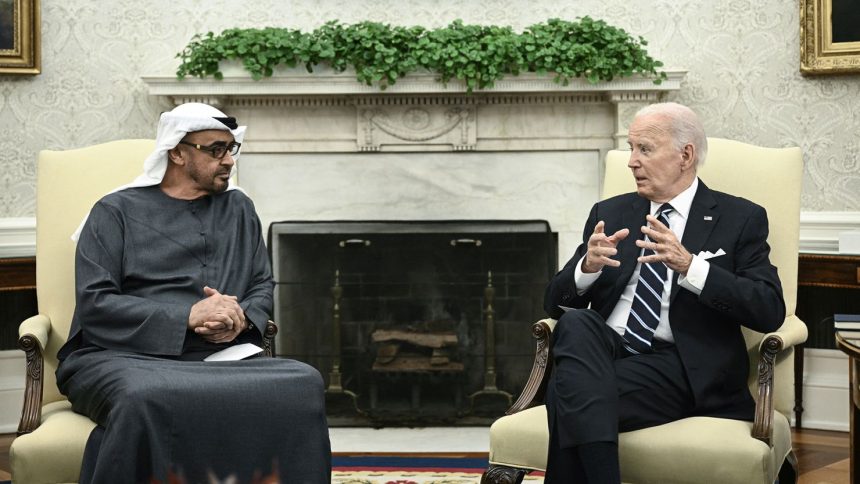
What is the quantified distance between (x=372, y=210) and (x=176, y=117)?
2.27 m

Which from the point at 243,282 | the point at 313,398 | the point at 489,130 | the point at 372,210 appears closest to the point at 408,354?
the point at 372,210

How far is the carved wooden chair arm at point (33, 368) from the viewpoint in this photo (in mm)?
3043

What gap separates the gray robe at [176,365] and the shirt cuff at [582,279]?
0.89 metres

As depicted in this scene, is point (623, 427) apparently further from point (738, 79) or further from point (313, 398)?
point (738, 79)

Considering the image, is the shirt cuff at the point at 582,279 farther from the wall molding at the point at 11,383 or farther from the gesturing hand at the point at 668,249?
the wall molding at the point at 11,383

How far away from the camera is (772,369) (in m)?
2.95

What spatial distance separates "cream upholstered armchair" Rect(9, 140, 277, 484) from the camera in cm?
288

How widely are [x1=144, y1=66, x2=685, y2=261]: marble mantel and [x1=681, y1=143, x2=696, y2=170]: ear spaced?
2065 mm

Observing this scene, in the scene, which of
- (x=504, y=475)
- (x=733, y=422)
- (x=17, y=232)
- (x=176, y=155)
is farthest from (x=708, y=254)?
(x=17, y=232)

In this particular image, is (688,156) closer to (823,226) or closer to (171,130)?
(171,130)

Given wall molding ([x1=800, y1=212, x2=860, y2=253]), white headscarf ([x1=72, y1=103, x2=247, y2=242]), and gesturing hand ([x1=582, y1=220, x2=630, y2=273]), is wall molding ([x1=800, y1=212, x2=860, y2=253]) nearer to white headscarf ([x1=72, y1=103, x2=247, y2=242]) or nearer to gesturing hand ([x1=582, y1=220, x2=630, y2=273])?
gesturing hand ([x1=582, y1=220, x2=630, y2=273])

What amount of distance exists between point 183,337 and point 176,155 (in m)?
0.68

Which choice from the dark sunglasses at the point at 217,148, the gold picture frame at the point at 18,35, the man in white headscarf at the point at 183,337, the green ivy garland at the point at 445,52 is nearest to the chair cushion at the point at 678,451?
the man in white headscarf at the point at 183,337

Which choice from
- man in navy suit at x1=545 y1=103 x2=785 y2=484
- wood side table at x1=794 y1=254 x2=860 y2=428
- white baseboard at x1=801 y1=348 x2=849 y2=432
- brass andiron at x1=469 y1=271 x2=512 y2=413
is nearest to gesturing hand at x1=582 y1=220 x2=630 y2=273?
man in navy suit at x1=545 y1=103 x2=785 y2=484
